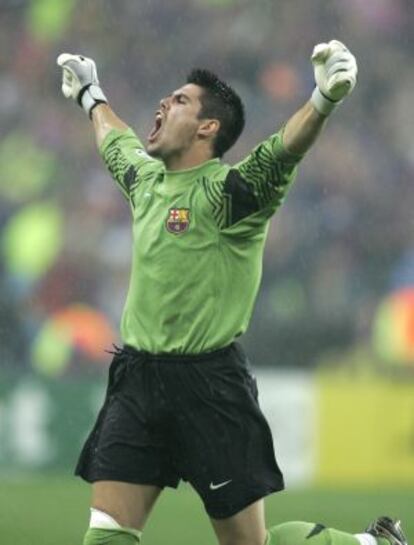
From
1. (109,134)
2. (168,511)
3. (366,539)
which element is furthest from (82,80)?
(168,511)

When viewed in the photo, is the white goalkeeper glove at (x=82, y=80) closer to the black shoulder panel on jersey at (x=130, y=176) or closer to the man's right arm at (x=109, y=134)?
the man's right arm at (x=109, y=134)

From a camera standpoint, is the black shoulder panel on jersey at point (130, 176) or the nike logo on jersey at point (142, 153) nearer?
the black shoulder panel on jersey at point (130, 176)

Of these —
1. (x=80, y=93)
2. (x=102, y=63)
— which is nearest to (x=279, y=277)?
(x=102, y=63)

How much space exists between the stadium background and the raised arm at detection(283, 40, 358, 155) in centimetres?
490

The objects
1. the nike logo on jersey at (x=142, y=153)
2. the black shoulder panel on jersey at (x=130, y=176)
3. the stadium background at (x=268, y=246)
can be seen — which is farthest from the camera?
the stadium background at (x=268, y=246)

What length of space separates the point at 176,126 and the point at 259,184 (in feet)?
1.69

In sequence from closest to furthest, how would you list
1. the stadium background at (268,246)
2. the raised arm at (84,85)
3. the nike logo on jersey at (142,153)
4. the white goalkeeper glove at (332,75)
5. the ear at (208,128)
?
the white goalkeeper glove at (332,75), the ear at (208,128), the nike logo on jersey at (142,153), the raised arm at (84,85), the stadium background at (268,246)

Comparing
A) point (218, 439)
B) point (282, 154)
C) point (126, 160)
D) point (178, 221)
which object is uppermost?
point (126, 160)

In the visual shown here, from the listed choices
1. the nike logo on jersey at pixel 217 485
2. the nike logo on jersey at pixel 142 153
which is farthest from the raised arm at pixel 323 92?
the nike logo on jersey at pixel 217 485

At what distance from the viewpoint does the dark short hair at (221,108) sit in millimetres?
6195

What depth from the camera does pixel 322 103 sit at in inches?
218

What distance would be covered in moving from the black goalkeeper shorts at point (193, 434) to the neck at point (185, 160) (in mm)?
697

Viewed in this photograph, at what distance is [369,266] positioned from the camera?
13688 mm

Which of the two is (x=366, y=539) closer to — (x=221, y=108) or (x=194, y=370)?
(x=194, y=370)
